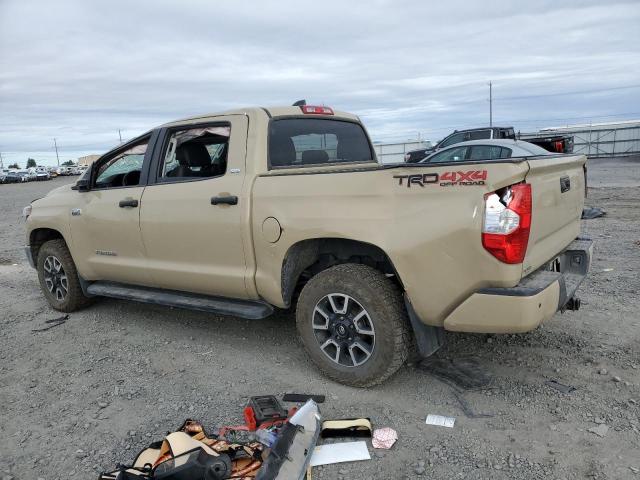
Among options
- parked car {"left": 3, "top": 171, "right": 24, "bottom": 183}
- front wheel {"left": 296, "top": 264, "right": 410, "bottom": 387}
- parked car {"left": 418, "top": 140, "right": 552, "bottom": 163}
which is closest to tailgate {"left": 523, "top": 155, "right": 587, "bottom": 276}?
front wheel {"left": 296, "top": 264, "right": 410, "bottom": 387}

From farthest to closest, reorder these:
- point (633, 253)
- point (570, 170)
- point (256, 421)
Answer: point (633, 253)
point (570, 170)
point (256, 421)

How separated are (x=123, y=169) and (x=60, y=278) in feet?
5.02

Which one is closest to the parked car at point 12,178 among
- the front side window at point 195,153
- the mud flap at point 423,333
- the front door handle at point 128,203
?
the front door handle at point 128,203

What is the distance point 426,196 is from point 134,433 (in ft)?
7.59

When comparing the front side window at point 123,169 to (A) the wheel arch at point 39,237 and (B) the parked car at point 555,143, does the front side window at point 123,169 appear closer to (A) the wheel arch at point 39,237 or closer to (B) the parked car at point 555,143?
(A) the wheel arch at point 39,237

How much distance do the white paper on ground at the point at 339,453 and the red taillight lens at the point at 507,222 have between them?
52.3 inches

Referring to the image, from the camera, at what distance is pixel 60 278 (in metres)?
5.75

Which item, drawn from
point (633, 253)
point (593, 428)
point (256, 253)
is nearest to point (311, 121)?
point (256, 253)

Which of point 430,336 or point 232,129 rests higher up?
point 232,129

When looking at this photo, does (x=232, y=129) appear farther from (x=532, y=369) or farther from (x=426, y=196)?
(x=532, y=369)

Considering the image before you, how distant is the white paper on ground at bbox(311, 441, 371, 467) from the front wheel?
61 centimetres

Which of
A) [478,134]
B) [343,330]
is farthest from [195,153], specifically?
[478,134]

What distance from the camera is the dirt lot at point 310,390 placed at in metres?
2.93

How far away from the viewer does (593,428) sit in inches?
121
